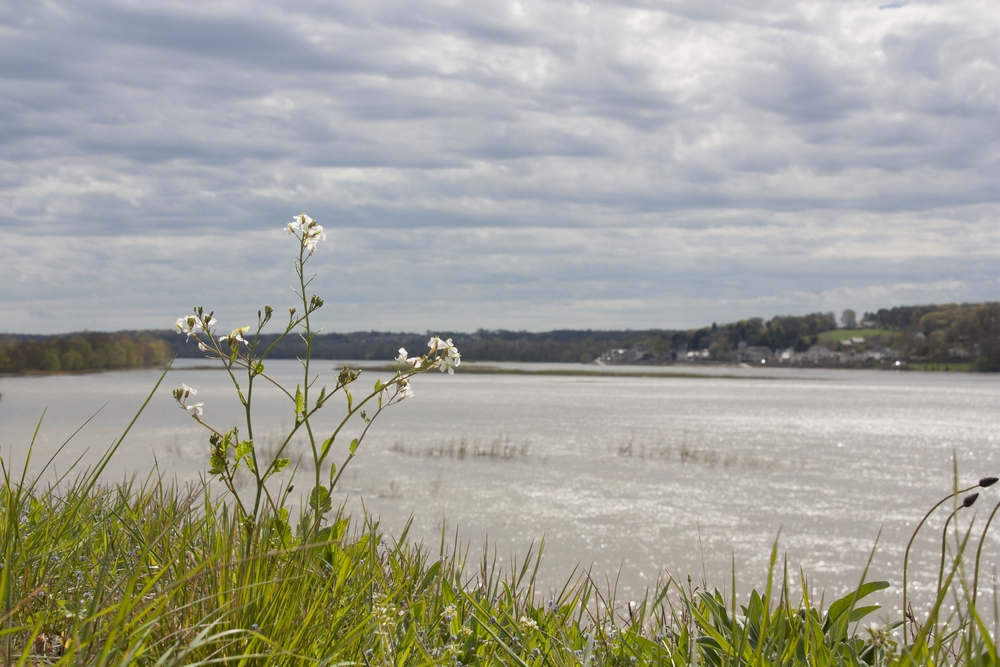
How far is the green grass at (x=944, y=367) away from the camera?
316 feet

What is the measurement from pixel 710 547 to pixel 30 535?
747 cm

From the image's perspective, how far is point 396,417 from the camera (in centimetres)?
2627

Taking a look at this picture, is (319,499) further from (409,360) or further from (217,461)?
(409,360)

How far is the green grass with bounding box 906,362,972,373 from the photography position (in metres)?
96.4

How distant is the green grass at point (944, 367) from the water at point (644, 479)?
7926 cm

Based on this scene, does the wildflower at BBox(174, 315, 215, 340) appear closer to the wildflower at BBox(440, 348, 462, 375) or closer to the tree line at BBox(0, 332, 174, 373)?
the wildflower at BBox(440, 348, 462, 375)

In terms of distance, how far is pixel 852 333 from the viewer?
136 meters

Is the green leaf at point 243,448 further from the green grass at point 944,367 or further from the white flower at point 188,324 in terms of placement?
the green grass at point 944,367

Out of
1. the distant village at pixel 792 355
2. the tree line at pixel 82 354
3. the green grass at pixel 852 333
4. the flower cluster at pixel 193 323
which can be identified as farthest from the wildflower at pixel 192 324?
the green grass at pixel 852 333

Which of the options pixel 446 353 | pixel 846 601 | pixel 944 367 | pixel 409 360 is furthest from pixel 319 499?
pixel 944 367

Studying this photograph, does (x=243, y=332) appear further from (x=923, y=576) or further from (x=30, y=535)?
(x=923, y=576)

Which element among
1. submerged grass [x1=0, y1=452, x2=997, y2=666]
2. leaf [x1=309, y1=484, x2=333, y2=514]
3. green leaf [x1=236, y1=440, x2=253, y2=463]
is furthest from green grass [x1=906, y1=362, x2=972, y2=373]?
green leaf [x1=236, y1=440, x2=253, y2=463]

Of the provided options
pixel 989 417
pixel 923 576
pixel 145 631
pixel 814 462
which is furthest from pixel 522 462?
pixel 989 417

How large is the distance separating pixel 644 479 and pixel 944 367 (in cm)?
10301
